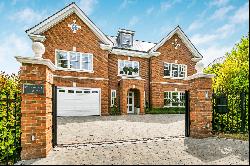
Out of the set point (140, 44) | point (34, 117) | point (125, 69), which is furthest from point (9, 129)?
point (140, 44)

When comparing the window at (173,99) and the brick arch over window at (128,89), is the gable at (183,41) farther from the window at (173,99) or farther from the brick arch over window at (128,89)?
the window at (173,99)

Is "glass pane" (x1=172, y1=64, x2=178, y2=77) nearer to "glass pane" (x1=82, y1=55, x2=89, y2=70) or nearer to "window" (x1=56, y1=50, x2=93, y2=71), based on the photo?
"window" (x1=56, y1=50, x2=93, y2=71)

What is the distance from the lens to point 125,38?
23781 mm

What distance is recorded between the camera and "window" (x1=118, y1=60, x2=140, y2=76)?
21.5 meters

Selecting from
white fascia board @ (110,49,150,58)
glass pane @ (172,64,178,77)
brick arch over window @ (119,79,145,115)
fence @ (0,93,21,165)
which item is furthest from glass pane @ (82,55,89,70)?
fence @ (0,93,21,165)

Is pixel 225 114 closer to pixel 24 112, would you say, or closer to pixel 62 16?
pixel 24 112

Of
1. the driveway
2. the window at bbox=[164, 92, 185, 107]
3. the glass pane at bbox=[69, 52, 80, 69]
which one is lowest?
the driveway

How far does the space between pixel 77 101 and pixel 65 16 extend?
7.80 m

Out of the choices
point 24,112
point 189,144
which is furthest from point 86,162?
point 189,144

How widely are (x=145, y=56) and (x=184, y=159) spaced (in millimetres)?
18037

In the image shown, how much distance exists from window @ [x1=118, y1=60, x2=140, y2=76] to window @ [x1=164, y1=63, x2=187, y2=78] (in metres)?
3.54

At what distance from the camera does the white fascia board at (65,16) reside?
17.3m

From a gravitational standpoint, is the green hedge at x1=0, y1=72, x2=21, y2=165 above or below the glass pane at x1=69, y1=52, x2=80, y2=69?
below

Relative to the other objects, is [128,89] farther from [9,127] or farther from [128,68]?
[9,127]
